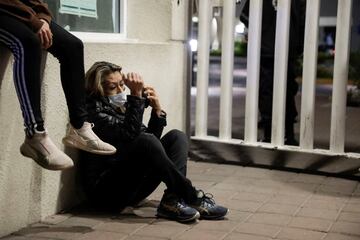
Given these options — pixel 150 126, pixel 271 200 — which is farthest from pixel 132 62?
pixel 271 200

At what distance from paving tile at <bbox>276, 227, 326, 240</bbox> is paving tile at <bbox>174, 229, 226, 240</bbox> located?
1.14 ft

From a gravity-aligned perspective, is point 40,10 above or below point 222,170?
above

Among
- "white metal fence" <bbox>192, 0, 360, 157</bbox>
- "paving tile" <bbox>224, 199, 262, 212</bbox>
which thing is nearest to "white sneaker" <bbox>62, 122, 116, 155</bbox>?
"paving tile" <bbox>224, 199, 262, 212</bbox>

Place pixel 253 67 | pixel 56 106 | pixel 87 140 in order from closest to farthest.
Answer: pixel 87 140
pixel 56 106
pixel 253 67

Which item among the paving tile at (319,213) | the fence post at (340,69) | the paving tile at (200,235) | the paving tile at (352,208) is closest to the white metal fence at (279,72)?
the fence post at (340,69)

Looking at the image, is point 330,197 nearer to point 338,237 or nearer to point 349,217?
point 349,217

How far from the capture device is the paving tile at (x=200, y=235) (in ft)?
11.8

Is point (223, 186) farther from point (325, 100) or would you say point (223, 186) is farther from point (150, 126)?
point (325, 100)

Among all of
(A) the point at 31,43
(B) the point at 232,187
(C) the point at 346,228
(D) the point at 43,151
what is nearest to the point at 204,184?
(B) the point at 232,187

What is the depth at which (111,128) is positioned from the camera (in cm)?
384

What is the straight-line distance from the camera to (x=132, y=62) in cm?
480

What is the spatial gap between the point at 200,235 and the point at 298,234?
1.92 feet

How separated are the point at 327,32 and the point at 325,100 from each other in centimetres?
1163

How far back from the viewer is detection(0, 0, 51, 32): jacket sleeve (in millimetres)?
3060
